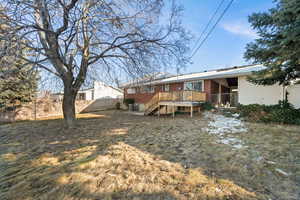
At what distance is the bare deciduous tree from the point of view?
5137 mm

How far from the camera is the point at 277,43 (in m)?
5.95

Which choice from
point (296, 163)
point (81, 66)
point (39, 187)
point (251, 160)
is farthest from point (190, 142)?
point (81, 66)

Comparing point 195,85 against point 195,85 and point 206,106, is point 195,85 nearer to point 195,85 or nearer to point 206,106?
point 195,85

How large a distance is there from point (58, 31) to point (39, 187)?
17.5 ft

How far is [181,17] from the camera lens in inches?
264

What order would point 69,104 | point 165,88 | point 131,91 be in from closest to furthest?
point 69,104, point 165,88, point 131,91

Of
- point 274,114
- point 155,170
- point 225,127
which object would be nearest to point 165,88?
→ point 225,127

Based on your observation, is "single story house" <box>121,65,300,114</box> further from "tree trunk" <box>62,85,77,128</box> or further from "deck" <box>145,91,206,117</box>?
"tree trunk" <box>62,85,77,128</box>

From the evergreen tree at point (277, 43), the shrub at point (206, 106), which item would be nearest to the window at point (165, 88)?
the shrub at point (206, 106)

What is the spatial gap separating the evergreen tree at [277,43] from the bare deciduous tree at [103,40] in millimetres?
3335

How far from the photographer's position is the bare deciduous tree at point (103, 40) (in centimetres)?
514

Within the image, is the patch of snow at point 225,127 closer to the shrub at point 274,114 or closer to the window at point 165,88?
the shrub at point 274,114

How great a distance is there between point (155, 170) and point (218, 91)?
40.7 ft

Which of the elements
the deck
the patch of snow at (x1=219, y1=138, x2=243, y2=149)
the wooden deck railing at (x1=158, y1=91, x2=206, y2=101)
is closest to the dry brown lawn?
the patch of snow at (x1=219, y1=138, x2=243, y2=149)
